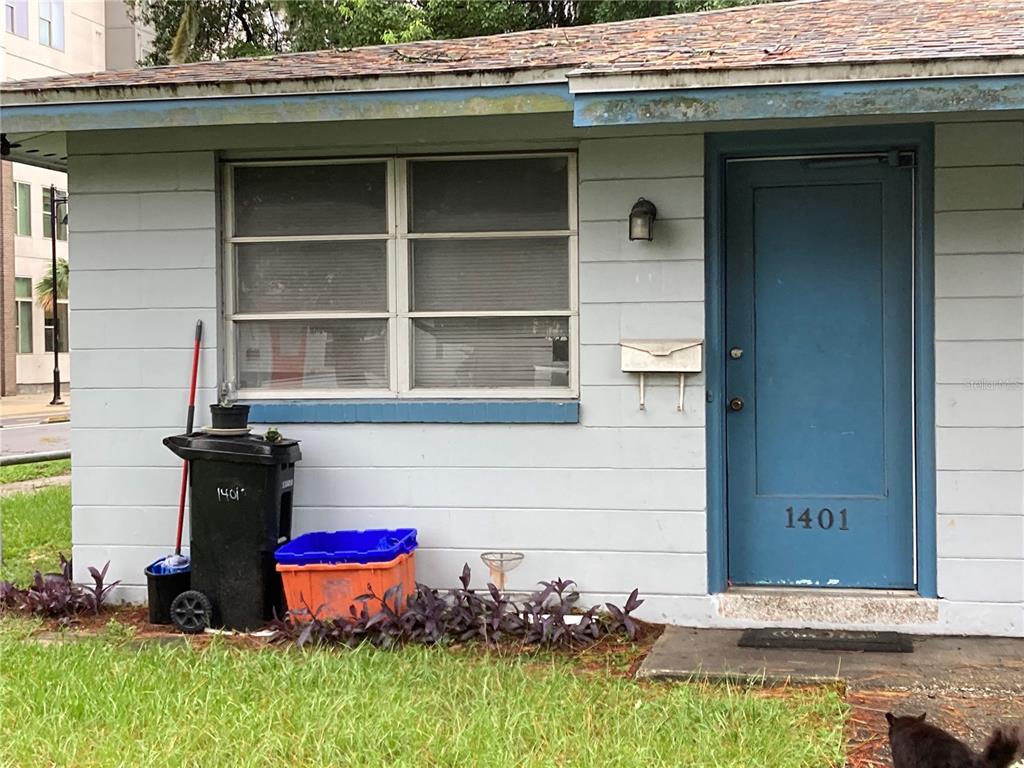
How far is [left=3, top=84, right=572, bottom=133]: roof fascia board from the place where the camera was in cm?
511

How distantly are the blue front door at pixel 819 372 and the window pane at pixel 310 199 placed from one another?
6.55 feet

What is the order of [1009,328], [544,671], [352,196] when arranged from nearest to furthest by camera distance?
[544,671] → [1009,328] → [352,196]

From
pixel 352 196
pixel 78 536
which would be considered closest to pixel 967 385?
pixel 352 196

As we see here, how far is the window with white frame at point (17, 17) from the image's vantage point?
26969mm

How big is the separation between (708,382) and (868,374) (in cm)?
85

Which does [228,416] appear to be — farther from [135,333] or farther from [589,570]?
[589,570]

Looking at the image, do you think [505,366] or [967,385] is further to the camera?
[505,366]

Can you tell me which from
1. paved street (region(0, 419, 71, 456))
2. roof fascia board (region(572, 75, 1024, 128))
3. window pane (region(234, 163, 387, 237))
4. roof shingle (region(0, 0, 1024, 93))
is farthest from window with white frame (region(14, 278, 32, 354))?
roof fascia board (region(572, 75, 1024, 128))

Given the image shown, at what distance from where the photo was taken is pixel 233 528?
5430 millimetres

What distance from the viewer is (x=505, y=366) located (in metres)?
5.80

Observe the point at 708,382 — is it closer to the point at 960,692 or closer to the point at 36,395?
the point at 960,692

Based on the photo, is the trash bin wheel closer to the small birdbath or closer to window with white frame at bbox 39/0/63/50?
the small birdbath

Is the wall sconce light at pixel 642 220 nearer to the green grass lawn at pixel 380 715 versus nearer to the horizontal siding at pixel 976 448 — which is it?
the horizontal siding at pixel 976 448

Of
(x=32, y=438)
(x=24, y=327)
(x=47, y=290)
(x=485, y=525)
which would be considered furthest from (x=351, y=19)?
(x=24, y=327)
